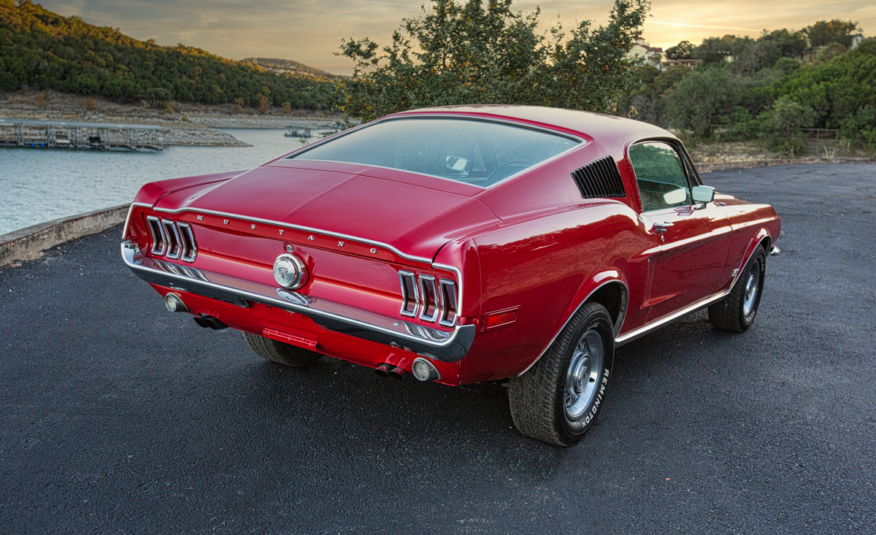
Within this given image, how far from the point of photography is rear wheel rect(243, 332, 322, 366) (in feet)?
13.0

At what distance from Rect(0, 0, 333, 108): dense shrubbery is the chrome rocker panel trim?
115003 millimetres

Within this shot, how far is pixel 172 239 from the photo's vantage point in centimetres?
322

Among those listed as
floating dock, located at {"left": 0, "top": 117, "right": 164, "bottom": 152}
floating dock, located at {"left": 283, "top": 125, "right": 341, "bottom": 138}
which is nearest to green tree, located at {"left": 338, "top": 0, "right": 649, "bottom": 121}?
floating dock, located at {"left": 283, "top": 125, "right": 341, "bottom": 138}

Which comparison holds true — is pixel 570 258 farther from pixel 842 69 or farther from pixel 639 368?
pixel 842 69

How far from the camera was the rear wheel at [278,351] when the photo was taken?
13.0 ft

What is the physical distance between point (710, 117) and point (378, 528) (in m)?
82.9

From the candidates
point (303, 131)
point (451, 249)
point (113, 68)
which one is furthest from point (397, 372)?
point (113, 68)

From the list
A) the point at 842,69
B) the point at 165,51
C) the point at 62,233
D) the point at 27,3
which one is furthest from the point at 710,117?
the point at 27,3

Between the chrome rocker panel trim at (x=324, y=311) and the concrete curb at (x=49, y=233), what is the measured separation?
13.8ft

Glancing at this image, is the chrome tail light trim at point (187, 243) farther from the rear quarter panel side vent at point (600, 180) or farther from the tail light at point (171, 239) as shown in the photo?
the rear quarter panel side vent at point (600, 180)

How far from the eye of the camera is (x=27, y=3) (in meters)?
143

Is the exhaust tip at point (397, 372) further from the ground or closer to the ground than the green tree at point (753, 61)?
closer to the ground

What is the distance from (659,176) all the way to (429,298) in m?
2.25

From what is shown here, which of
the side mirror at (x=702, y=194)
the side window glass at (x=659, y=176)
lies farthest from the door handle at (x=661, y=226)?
the side mirror at (x=702, y=194)
